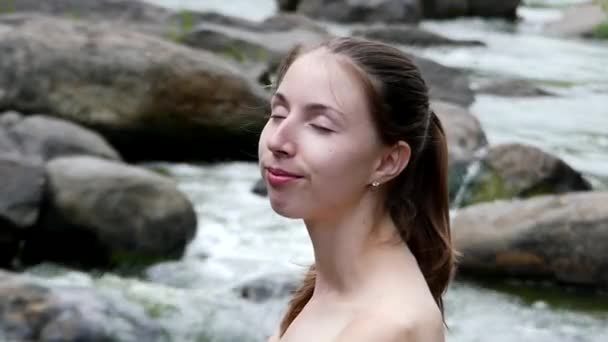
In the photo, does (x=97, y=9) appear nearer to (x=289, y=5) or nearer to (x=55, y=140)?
(x=55, y=140)

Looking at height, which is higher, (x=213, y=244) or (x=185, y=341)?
(x=185, y=341)

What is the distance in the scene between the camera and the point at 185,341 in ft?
21.5

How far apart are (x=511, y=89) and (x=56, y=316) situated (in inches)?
375

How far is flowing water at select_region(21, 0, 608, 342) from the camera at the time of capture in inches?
268

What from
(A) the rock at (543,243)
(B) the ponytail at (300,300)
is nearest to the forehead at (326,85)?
(B) the ponytail at (300,300)

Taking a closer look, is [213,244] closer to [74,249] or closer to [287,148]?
[74,249]

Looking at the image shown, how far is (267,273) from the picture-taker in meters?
7.51

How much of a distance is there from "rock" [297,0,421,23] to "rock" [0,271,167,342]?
46.8ft

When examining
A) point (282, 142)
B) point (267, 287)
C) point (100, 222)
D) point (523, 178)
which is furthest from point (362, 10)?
point (282, 142)

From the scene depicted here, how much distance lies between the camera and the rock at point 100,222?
308 inches

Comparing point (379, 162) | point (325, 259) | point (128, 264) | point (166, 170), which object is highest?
point (379, 162)

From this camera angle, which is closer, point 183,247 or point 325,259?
point 325,259

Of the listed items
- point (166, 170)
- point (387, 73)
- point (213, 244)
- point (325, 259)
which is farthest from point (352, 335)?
point (166, 170)

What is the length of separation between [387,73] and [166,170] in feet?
27.5
